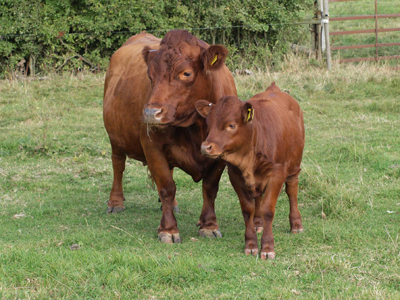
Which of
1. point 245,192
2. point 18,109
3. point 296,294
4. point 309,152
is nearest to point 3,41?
point 18,109

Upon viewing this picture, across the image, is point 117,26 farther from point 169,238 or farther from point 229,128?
point 229,128

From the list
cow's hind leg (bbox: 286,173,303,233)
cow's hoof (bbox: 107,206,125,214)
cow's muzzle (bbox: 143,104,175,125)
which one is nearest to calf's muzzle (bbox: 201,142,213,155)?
cow's muzzle (bbox: 143,104,175,125)

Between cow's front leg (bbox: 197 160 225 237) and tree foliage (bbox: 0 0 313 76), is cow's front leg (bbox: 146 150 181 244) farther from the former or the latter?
tree foliage (bbox: 0 0 313 76)

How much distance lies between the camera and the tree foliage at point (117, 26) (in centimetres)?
1392

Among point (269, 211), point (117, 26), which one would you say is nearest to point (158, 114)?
point (269, 211)

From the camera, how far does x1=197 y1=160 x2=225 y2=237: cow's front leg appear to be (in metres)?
5.45

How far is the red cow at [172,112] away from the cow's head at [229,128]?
0.52 metres

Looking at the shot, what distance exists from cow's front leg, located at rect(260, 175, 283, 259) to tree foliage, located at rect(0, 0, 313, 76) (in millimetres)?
9833

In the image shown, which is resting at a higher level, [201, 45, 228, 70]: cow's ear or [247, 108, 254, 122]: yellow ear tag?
[201, 45, 228, 70]: cow's ear

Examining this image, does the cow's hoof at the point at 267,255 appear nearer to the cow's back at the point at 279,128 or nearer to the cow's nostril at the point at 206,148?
the cow's back at the point at 279,128

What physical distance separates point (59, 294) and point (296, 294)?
5.43 ft

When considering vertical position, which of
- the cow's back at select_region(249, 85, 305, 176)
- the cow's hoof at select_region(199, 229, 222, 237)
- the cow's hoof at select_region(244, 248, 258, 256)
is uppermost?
the cow's back at select_region(249, 85, 305, 176)

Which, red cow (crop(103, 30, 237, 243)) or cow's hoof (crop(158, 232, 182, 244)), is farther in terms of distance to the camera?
cow's hoof (crop(158, 232, 182, 244))

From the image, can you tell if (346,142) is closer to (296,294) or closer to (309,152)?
(309,152)
